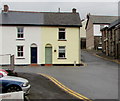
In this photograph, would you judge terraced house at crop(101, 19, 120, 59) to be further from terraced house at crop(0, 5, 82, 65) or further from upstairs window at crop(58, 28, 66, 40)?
upstairs window at crop(58, 28, 66, 40)

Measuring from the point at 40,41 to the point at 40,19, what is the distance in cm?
347

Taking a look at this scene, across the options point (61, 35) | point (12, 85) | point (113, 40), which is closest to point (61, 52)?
point (61, 35)

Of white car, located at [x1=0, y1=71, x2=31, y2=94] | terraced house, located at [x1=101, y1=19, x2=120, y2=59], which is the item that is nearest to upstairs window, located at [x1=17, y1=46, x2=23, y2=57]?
terraced house, located at [x1=101, y1=19, x2=120, y2=59]

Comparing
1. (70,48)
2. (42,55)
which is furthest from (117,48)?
(42,55)

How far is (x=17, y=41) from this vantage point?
31.5 m

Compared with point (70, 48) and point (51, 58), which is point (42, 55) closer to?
point (51, 58)

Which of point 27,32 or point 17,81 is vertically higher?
point 27,32

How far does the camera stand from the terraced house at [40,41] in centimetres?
3142

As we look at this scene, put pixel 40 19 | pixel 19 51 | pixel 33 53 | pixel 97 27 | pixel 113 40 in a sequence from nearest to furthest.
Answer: pixel 19 51 → pixel 33 53 → pixel 40 19 → pixel 113 40 → pixel 97 27

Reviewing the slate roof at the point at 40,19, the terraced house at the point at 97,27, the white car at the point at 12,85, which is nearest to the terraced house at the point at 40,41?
the slate roof at the point at 40,19

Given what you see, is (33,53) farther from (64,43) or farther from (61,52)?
(64,43)

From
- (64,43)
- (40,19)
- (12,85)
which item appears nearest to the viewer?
(12,85)

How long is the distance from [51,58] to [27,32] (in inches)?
186

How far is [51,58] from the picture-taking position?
31859 mm
